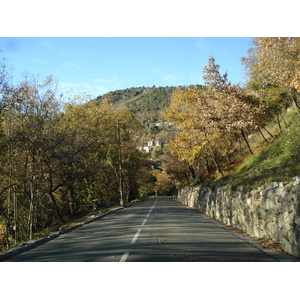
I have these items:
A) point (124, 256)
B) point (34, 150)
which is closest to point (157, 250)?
point (124, 256)

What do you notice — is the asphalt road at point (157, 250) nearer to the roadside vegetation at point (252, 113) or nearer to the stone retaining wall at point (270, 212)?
the stone retaining wall at point (270, 212)

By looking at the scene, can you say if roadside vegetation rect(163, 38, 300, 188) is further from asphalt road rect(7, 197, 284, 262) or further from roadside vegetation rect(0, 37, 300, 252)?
asphalt road rect(7, 197, 284, 262)

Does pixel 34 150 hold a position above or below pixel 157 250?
above

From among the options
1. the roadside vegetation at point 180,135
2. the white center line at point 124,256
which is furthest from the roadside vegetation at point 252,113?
the white center line at point 124,256

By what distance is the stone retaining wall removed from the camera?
7.41m

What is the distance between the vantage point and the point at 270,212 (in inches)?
357

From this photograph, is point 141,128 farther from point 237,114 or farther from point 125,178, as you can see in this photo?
point 237,114

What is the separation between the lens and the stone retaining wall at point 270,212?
7.41 m

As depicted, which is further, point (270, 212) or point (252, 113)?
point (252, 113)

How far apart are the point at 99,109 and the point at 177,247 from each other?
2969cm

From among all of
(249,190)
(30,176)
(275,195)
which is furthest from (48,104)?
(275,195)

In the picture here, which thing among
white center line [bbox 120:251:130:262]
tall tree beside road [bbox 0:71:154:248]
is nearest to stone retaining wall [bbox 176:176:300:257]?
white center line [bbox 120:251:130:262]

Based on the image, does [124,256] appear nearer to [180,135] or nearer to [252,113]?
[252,113]

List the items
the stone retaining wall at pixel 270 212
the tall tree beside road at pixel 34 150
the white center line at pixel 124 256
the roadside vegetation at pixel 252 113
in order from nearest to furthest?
the white center line at pixel 124 256, the stone retaining wall at pixel 270 212, the roadside vegetation at pixel 252 113, the tall tree beside road at pixel 34 150
